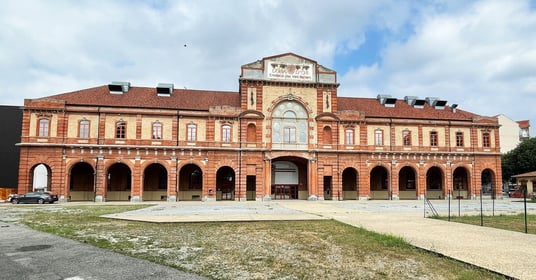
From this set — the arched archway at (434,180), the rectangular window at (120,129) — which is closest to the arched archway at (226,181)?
the rectangular window at (120,129)

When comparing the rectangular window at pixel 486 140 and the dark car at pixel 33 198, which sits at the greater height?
the rectangular window at pixel 486 140

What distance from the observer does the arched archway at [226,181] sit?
1614 inches

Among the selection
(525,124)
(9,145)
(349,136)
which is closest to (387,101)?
(349,136)

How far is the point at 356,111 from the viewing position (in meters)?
41.5

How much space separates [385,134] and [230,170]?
19.2 meters

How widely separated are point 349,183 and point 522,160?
3028 centimetres

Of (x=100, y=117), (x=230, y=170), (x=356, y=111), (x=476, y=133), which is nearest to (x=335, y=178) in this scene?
(x=356, y=111)

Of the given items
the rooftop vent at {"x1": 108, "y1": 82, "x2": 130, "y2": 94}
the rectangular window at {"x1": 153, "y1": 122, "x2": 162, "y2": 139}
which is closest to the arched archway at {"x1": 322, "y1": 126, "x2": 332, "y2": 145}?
the rectangular window at {"x1": 153, "y1": 122, "x2": 162, "y2": 139}

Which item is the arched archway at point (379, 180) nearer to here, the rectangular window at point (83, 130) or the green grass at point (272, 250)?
the green grass at point (272, 250)

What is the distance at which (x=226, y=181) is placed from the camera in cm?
4131

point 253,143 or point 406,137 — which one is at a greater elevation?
point 406,137

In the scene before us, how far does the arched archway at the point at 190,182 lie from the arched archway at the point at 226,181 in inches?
82.3

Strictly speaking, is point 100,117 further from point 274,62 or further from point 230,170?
point 274,62

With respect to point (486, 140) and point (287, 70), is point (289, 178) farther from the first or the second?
point (486, 140)
